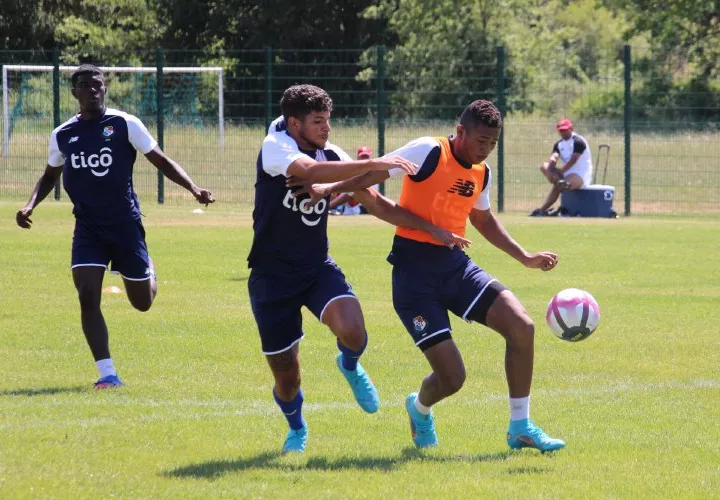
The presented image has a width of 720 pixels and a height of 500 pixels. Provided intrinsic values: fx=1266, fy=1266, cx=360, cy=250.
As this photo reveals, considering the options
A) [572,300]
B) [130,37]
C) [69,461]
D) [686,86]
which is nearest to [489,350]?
[572,300]

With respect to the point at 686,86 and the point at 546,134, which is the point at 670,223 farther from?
the point at 686,86

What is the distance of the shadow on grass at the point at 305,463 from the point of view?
6.44m

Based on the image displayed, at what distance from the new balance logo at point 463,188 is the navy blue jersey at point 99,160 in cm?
285

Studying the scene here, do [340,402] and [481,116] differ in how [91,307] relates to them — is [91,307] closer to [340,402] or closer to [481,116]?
[340,402]

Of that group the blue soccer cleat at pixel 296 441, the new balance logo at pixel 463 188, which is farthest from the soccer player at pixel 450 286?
the blue soccer cleat at pixel 296 441

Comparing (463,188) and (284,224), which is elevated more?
(463,188)

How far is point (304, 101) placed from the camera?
665 centimetres

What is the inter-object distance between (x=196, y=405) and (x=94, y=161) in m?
2.00

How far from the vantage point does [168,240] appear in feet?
61.1

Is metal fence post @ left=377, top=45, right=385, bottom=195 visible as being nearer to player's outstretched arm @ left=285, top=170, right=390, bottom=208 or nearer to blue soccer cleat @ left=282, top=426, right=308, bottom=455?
blue soccer cleat @ left=282, top=426, right=308, bottom=455

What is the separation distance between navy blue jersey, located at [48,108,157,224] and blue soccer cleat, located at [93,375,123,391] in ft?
3.67

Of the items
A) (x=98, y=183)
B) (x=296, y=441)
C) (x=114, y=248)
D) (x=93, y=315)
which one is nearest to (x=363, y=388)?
(x=296, y=441)

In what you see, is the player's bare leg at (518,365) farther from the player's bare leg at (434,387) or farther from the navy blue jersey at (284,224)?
the navy blue jersey at (284,224)

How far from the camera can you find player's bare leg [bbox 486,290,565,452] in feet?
22.4
